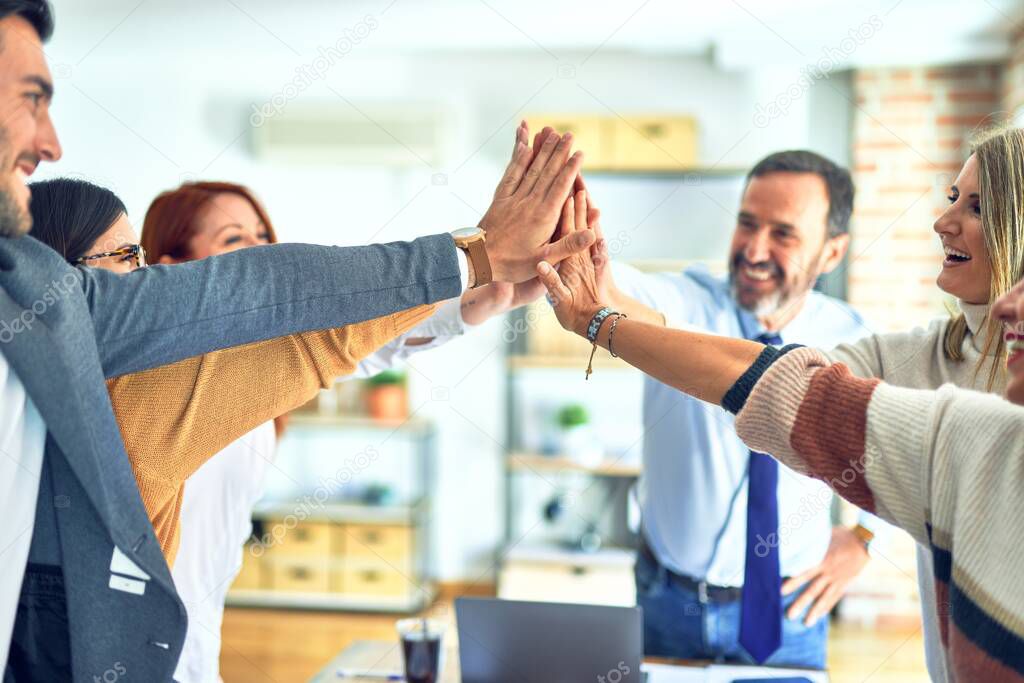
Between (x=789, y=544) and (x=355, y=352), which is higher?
(x=355, y=352)

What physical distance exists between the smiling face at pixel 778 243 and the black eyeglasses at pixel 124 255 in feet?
4.26

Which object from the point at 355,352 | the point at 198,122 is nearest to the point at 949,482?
the point at 355,352

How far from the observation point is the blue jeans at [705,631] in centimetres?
203

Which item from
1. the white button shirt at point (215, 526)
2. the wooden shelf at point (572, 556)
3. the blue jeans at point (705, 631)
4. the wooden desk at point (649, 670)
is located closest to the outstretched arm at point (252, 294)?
the white button shirt at point (215, 526)

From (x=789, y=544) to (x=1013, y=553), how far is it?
126cm

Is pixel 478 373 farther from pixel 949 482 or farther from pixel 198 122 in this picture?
pixel 949 482

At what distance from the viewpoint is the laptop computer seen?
4.66 feet

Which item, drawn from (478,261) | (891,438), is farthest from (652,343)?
(891,438)

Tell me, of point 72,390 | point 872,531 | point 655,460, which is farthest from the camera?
point 655,460

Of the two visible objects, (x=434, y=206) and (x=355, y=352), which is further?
(x=434, y=206)

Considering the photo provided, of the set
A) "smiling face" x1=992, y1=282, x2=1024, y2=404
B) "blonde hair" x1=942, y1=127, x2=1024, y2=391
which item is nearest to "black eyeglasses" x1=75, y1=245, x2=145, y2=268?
"smiling face" x1=992, y1=282, x2=1024, y2=404

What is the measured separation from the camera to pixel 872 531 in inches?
79.3

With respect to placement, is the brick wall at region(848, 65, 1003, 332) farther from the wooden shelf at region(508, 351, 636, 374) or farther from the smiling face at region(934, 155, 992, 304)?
the smiling face at region(934, 155, 992, 304)

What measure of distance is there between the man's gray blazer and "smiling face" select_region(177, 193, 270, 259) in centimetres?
81
